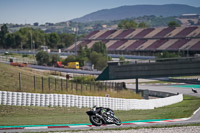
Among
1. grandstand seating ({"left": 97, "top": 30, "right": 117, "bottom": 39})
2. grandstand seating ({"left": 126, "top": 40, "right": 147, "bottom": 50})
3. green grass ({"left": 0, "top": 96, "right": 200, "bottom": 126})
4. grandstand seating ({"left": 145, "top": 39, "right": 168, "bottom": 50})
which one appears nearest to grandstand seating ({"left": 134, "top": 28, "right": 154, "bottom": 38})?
grandstand seating ({"left": 126, "top": 40, "right": 147, "bottom": 50})

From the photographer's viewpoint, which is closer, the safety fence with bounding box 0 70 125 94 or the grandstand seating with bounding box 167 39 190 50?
the safety fence with bounding box 0 70 125 94

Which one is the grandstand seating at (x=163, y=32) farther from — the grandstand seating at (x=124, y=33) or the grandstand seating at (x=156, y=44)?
the grandstand seating at (x=124, y=33)

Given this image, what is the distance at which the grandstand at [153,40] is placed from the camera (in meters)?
124

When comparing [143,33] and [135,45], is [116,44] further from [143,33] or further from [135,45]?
[135,45]

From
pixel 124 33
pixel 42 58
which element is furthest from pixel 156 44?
pixel 42 58

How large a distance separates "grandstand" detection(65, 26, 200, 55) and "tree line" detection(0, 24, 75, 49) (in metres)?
19.6

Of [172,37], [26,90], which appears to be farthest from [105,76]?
[172,37]

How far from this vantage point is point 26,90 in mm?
35844

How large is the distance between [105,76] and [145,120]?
31.3m

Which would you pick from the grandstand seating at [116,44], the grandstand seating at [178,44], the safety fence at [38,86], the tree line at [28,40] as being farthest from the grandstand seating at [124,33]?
the safety fence at [38,86]

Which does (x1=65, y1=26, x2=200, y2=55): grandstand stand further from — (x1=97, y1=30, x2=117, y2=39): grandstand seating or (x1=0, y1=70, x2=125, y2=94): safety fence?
(x1=0, y1=70, x2=125, y2=94): safety fence

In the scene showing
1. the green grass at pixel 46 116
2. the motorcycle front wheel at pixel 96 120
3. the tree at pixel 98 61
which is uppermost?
the motorcycle front wheel at pixel 96 120

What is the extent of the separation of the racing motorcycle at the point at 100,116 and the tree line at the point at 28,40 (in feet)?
448

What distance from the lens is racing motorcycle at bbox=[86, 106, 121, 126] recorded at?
77.9 ft
